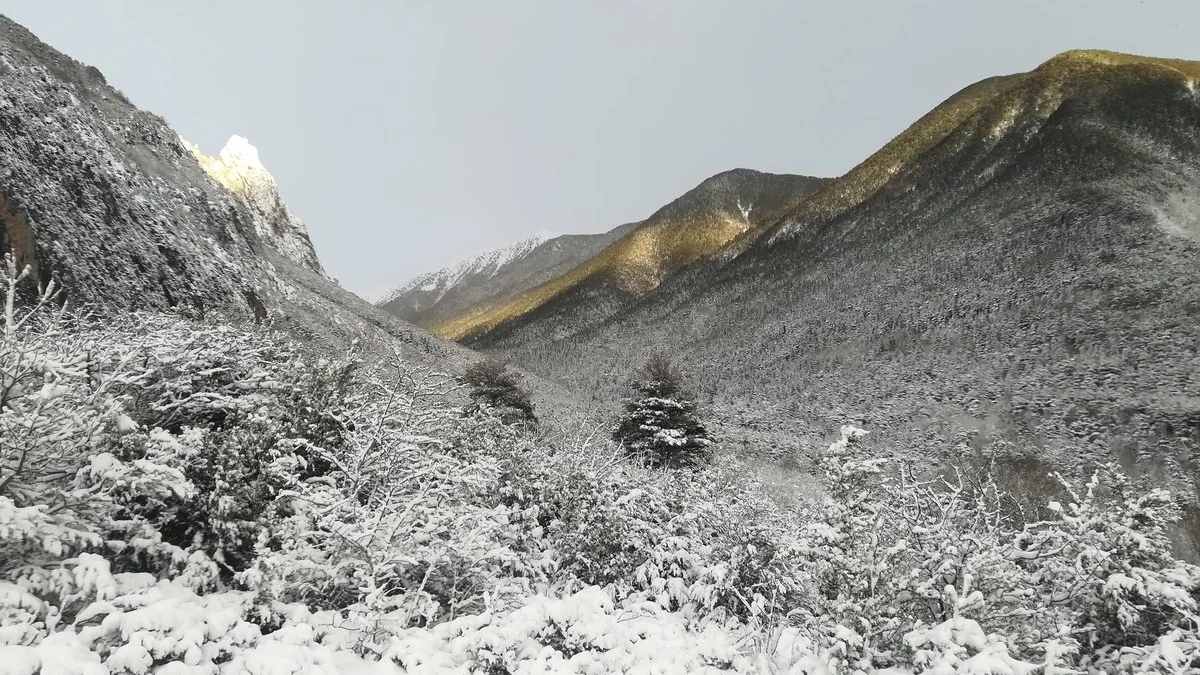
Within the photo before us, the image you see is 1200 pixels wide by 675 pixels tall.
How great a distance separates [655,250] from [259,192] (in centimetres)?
6017

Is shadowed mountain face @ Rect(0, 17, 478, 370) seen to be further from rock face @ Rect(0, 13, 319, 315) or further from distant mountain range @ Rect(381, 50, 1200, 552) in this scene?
distant mountain range @ Rect(381, 50, 1200, 552)

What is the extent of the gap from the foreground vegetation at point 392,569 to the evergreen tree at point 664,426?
38.6 feet

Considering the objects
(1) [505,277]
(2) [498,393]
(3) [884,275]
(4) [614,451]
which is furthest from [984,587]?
(1) [505,277]

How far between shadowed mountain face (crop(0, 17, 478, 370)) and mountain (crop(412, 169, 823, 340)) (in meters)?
48.9

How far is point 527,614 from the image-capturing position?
192 inches

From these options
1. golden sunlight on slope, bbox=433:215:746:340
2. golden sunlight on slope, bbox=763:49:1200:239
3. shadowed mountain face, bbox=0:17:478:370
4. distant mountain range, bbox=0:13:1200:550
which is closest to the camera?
shadowed mountain face, bbox=0:17:478:370

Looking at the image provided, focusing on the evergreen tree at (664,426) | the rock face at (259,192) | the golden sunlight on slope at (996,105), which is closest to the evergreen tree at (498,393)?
the evergreen tree at (664,426)

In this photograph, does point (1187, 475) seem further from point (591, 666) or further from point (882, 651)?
point (591, 666)

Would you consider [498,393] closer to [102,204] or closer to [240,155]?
[102,204]

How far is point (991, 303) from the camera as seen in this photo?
3819 centimetres

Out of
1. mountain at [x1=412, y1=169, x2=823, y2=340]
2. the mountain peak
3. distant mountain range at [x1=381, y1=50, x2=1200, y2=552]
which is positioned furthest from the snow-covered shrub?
the mountain peak

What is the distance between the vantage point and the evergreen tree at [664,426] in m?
19.1

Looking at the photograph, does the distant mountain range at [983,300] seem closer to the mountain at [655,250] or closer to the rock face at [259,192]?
the mountain at [655,250]

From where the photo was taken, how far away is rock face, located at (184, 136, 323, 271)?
191 ft
